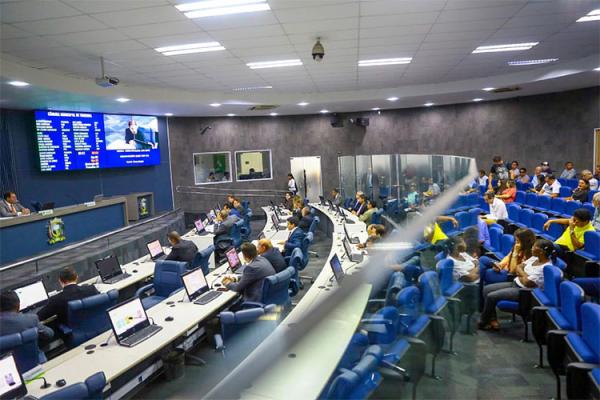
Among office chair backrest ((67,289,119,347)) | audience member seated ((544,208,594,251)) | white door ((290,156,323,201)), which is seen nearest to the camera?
office chair backrest ((67,289,119,347))

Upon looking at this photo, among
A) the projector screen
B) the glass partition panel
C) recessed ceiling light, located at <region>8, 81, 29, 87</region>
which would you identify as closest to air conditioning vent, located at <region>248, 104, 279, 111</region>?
the glass partition panel

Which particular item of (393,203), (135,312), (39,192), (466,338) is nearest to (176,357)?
(135,312)

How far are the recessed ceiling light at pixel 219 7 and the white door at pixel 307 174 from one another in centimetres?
1082

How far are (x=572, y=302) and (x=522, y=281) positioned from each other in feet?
3.60

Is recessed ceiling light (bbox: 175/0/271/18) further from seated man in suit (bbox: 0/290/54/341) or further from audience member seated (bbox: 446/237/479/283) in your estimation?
audience member seated (bbox: 446/237/479/283)

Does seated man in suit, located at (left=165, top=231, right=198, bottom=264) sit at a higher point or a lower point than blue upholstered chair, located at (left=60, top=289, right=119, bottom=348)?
higher

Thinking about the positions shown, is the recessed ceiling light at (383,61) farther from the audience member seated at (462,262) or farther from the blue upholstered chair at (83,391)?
the blue upholstered chair at (83,391)

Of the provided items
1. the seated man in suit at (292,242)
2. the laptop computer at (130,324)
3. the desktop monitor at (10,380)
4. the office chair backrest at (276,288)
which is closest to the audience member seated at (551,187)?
the seated man in suit at (292,242)

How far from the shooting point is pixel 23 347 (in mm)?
3424

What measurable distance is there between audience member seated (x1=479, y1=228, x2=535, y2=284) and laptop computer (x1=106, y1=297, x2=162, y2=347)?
402 centimetres

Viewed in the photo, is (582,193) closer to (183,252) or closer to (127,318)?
(183,252)

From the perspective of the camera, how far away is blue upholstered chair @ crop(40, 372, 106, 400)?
7.99ft

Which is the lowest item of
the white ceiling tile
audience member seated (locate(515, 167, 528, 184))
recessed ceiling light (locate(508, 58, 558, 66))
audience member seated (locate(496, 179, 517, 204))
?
audience member seated (locate(496, 179, 517, 204))

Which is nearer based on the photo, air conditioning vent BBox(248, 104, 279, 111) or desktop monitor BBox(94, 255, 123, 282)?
desktop monitor BBox(94, 255, 123, 282)
